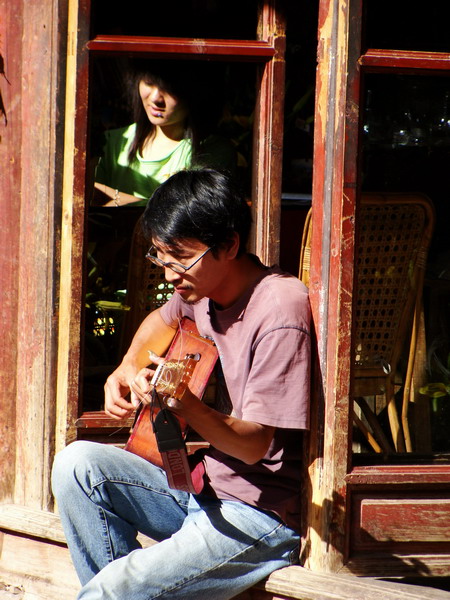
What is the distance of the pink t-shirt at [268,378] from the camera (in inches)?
95.1

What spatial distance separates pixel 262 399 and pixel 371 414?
4.78 feet

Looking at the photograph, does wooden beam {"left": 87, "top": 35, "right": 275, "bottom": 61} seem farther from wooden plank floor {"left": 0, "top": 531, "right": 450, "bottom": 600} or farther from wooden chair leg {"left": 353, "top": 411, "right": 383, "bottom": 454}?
wooden plank floor {"left": 0, "top": 531, "right": 450, "bottom": 600}

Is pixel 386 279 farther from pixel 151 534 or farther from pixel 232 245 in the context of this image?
pixel 151 534

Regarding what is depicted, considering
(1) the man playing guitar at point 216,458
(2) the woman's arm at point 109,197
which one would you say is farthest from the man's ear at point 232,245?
(2) the woman's arm at point 109,197

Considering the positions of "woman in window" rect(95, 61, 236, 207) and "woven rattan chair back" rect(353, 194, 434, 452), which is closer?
"woven rattan chair back" rect(353, 194, 434, 452)

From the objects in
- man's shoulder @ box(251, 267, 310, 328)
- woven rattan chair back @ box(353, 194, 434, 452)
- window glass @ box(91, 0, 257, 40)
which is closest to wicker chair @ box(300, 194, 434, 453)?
woven rattan chair back @ box(353, 194, 434, 452)

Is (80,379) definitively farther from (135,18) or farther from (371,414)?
(135,18)

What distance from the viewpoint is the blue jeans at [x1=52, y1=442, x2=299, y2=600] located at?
2.38m

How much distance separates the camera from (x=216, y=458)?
104 inches

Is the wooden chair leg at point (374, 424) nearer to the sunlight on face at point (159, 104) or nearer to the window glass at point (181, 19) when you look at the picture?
the sunlight on face at point (159, 104)

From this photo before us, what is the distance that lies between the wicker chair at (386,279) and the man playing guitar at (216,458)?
800mm

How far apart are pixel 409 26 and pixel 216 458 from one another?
2.85 meters

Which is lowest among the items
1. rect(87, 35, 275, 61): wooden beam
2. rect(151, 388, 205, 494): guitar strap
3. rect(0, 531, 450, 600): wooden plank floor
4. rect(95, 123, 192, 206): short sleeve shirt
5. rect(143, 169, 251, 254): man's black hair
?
rect(0, 531, 450, 600): wooden plank floor

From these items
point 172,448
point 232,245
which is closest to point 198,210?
point 232,245
